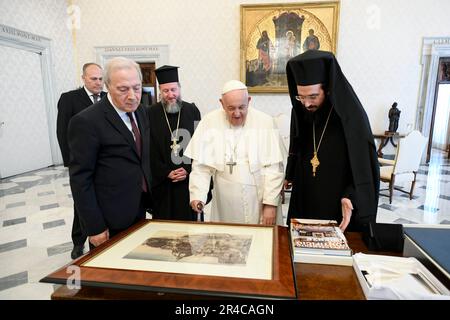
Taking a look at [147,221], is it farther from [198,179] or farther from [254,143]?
[254,143]

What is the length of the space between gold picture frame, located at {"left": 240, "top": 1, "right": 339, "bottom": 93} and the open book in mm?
6586

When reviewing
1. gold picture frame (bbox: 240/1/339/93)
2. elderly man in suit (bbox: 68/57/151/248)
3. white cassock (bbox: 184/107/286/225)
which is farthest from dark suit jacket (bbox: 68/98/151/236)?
gold picture frame (bbox: 240/1/339/93)

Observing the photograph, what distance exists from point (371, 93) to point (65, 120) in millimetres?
6727

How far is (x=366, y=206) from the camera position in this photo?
157 cm

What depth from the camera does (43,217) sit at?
4309 mm

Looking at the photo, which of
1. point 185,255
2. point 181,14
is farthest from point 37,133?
point 185,255

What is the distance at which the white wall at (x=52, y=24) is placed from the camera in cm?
642

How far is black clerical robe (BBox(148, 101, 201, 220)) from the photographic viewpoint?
9.46 feet

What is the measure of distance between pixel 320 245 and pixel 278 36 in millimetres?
7002

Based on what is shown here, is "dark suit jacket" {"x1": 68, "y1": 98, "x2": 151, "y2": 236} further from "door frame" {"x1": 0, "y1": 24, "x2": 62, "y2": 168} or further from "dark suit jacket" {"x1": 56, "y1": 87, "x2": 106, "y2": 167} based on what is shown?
"door frame" {"x1": 0, "y1": 24, "x2": 62, "y2": 168}

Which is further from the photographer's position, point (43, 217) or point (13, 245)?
point (43, 217)

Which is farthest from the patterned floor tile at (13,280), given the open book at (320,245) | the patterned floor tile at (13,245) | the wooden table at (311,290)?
the open book at (320,245)

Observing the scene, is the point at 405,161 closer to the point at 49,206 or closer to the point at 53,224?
the point at 53,224

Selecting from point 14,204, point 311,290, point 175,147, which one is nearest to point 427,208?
point 175,147
